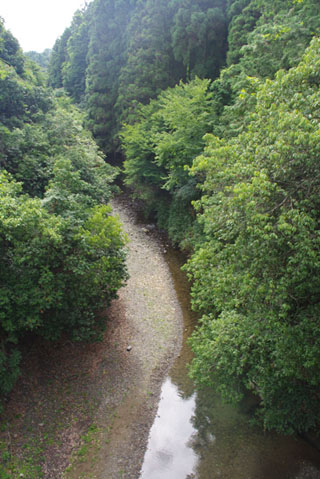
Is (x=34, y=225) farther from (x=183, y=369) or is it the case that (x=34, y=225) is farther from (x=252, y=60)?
(x=252, y=60)

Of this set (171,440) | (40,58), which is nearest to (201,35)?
(171,440)

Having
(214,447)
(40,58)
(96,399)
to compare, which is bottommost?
(96,399)

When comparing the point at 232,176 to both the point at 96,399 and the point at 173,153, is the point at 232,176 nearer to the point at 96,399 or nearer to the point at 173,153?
the point at 96,399

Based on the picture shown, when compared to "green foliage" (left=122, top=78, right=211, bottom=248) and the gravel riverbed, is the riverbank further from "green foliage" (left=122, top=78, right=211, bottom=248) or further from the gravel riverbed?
"green foliage" (left=122, top=78, right=211, bottom=248)

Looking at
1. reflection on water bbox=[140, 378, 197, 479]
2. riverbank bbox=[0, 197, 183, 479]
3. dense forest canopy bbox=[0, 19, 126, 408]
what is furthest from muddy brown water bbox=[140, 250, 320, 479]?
dense forest canopy bbox=[0, 19, 126, 408]

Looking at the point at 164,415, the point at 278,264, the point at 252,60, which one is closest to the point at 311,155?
the point at 278,264

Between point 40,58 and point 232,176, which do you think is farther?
point 40,58
